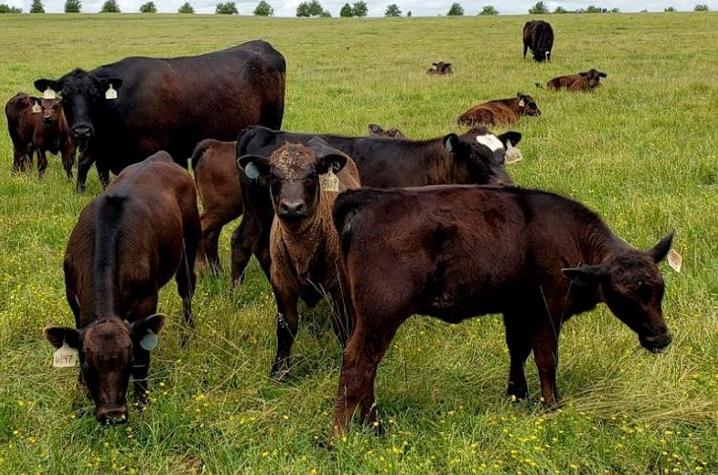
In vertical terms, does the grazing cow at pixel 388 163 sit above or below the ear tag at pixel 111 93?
below

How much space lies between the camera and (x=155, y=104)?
9.48 meters

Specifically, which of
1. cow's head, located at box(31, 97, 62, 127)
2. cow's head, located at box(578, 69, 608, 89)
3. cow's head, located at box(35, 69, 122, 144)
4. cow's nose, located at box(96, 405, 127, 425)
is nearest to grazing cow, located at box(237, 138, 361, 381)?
cow's nose, located at box(96, 405, 127, 425)

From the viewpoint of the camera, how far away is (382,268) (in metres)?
4.10

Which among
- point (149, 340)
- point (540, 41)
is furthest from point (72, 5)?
point (149, 340)

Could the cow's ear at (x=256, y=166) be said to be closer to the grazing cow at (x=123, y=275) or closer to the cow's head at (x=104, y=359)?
the grazing cow at (x=123, y=275)

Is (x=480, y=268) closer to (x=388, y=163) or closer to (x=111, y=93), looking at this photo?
(x=388, y=163)

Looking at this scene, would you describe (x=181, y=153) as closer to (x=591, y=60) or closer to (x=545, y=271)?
(x=545, y=271)

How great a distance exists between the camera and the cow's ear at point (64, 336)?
4.14m

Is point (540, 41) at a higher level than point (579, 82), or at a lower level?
higher

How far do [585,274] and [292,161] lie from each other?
2001 millimetres

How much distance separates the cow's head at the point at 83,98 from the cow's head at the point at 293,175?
4.48m

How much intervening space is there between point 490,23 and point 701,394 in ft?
179

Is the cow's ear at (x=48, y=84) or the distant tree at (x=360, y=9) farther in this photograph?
the distant tree at (x=360, y=9)

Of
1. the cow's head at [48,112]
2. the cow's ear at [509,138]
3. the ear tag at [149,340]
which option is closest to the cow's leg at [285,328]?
the ear tag at [149,340]
